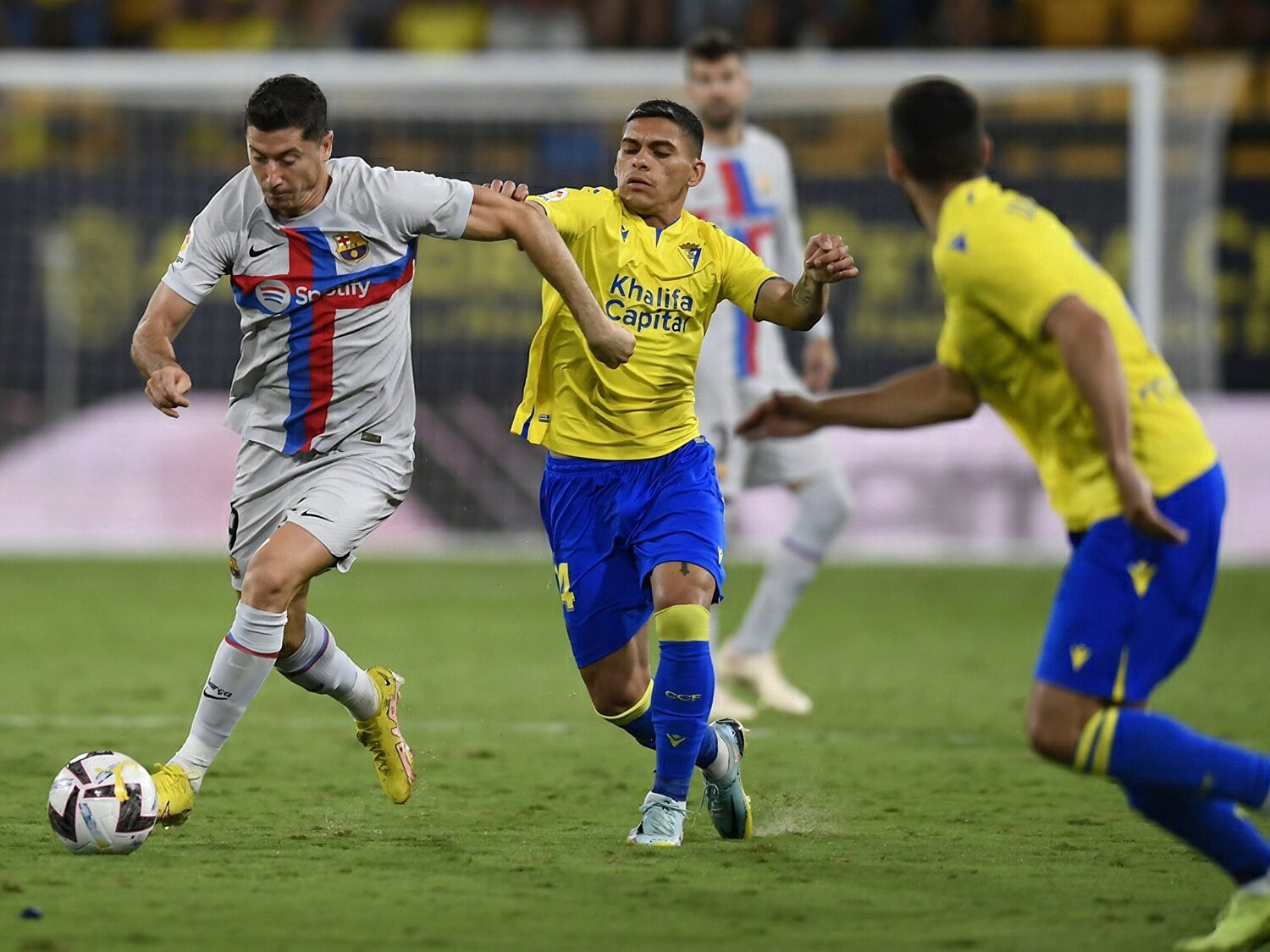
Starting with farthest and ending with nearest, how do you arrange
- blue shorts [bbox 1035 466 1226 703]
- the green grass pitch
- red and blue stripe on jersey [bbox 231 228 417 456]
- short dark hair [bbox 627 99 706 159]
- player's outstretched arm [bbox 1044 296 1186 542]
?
short dark hair [bbox 627 99 706 159] < red and blue stripe on jersey [bbox 231 228 417 456] < the green grass pitch < blue shorts [bbox 1035 466 1226 703] < player's outstretched arm [bbox 1044 296 1186 542]

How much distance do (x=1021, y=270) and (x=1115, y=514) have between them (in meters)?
0.57

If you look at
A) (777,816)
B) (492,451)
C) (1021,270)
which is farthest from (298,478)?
(492,451)

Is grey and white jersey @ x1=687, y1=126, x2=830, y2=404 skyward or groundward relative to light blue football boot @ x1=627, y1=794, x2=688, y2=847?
skyward

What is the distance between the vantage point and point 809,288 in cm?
530

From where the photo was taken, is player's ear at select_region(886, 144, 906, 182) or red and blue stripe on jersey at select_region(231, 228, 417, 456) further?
red and blue stripe on jersey at select_region(231, 228, 417, 456)

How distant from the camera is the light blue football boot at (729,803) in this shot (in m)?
5.43

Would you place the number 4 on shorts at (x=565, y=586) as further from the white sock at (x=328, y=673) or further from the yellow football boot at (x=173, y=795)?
the yellow football boot at (x=173, y=795)

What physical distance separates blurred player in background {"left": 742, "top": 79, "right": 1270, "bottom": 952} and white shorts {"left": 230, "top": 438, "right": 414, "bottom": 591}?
6.64 feet

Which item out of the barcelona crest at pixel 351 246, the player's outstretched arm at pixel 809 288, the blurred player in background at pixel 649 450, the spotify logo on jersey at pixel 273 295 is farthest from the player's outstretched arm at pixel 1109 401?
the spotify logo on jersey at pixel 273 295

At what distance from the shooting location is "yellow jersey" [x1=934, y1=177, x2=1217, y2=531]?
4.12 metres

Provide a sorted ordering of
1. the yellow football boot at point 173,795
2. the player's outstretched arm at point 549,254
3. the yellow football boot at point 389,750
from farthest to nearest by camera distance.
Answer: the yellow football boot at point 389,750, the player's outstretched arm at point 549,254, the yellow football boot at point 173,795

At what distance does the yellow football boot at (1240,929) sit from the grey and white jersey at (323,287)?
285 centimetres

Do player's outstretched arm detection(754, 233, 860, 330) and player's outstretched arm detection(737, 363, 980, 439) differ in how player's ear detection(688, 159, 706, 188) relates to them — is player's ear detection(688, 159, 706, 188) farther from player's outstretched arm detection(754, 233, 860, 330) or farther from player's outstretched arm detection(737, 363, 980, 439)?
player's outstretched arm detection(737, 363, 980, 439)

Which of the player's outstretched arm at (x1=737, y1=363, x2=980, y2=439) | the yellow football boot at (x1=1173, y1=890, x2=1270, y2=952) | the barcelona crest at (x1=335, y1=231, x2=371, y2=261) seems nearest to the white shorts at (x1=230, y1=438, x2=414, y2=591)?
the barcelona crest at (x1=335, y1=231, x2=371, y2=261)
